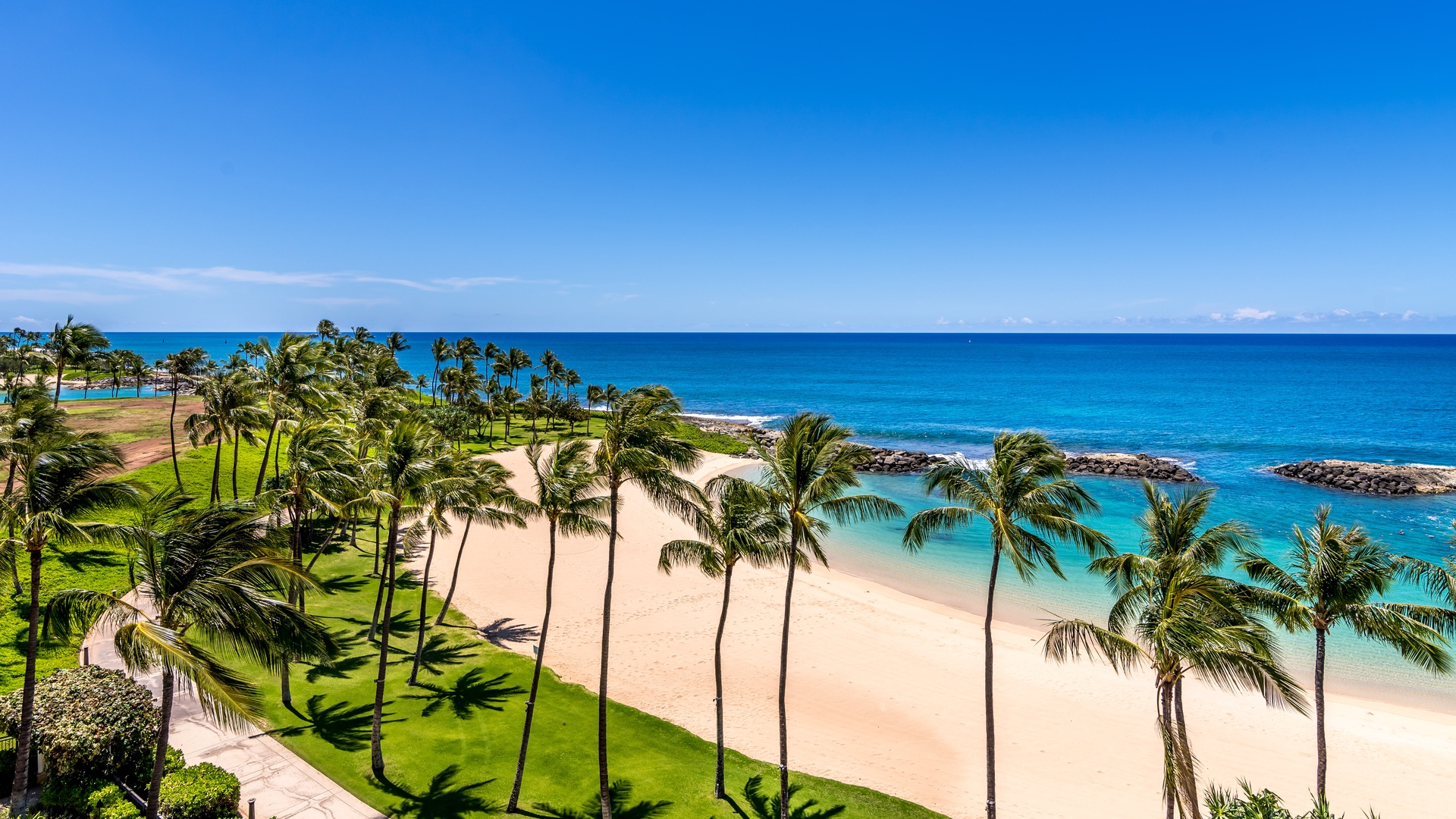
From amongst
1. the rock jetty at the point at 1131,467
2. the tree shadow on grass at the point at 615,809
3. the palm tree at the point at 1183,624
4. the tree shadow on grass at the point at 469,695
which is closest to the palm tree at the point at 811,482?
the tree shadow on grass at the point at 615,809

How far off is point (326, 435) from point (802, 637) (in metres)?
21.8

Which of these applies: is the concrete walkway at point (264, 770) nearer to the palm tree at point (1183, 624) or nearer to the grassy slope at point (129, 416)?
the palm tree at point (1183, 624)

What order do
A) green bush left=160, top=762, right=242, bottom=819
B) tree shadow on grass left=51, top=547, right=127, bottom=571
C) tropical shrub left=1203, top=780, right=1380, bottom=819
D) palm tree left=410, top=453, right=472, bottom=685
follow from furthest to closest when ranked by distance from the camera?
tree shadow on grass left=51, top=547, right=127, bottom=571, palm tree left=410, top=453, right=472, bottom=685, green bush left=160, top=762, right=242, bottom=819, tropical shrub left=1203, top=780, right=1380, bottom=819

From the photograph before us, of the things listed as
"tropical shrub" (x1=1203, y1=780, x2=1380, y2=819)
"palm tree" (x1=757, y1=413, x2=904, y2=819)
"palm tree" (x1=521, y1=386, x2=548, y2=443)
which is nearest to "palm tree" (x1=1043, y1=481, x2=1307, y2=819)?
"tropical shrub" (x1=1203, y1=780, x2=1380, y2=819)

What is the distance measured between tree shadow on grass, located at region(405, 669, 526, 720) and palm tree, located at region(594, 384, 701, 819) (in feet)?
23.6

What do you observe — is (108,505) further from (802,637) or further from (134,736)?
(802,637)

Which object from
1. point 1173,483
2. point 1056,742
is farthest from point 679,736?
point 1173,483

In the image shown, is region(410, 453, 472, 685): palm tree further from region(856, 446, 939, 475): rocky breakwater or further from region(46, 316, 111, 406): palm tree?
region(856, 446, 939, 475): rocky breakwater

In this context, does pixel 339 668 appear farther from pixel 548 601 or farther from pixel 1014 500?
pixel 1014 500

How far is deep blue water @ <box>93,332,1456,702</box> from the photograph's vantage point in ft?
128

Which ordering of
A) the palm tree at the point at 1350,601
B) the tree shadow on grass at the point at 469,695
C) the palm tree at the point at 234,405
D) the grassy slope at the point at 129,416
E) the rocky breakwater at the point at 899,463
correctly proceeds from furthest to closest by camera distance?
the rocky breakwater at the point at 899,463 → the grassy slope at the point at 129,416 → the palm tree at the point at 234,405 → the tree shadow on grass at the point at 469,695 → the palm tree at the point at 1350,601

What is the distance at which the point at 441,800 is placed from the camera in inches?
717

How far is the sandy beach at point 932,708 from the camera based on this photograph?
68.8ft

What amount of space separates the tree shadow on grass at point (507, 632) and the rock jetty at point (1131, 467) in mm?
49617
